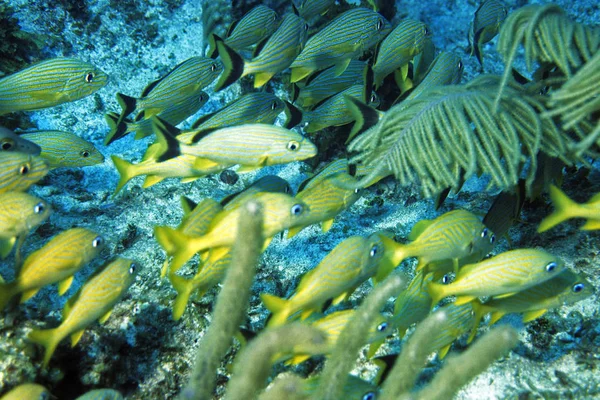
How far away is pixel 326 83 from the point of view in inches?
188

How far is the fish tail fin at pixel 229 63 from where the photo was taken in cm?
358

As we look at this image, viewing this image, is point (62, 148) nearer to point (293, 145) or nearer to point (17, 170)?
point (17, 170)

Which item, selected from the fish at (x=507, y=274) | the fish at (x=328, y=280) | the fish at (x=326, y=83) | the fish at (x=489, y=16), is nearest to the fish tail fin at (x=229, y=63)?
the fish at (x=326, y=83)

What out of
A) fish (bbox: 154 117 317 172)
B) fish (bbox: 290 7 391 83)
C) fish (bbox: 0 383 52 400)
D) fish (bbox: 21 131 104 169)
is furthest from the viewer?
fish (bbox: 290 7 391 83)

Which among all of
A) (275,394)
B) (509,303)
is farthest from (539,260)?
(275,394)

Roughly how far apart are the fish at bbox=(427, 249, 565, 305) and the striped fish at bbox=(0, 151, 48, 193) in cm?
298

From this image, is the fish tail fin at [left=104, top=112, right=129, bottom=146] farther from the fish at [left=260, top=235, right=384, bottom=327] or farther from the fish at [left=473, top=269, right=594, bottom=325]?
the fish at [left=473, top=269, right=594, bottom=325]

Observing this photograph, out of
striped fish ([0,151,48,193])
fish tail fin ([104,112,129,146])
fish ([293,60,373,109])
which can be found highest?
fish ([293,60,373,109])

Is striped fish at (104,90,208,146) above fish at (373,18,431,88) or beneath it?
beneath

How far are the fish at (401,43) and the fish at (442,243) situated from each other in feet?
7.84

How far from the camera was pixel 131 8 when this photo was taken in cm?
809

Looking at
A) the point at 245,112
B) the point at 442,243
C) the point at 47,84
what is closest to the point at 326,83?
the point at 245,112

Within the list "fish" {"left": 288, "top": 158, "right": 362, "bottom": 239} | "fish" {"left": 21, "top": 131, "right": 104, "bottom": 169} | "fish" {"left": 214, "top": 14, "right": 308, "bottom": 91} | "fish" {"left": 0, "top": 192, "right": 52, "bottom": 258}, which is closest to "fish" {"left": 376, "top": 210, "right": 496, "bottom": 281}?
"fish" {"left": 288, "top": 158, "right": 362, "bottom": 239}

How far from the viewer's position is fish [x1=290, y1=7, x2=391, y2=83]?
14.4 feet
